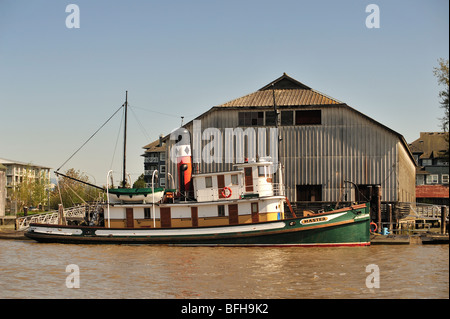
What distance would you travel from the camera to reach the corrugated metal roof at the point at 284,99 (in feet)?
123

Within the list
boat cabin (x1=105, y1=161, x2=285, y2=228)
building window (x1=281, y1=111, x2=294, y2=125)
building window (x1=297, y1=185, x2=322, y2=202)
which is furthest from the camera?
building window (x1=281, y1=111, x2=294, y2=125)

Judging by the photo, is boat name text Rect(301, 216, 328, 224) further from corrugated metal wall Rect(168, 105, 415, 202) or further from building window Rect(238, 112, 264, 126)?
building window Rect(238, 112, 264, 126)

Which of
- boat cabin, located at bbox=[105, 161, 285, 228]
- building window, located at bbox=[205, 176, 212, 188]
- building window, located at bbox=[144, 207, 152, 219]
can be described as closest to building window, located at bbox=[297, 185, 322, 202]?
boat cabin, located at bbox=[105, 161, 285, 228]

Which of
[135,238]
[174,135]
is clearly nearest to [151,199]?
[135,238]

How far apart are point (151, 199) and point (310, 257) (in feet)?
34.7

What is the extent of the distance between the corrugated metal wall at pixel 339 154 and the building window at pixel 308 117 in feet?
1.26

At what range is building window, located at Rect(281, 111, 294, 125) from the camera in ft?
123

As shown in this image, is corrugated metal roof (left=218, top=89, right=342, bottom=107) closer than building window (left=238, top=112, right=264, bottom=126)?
Yes

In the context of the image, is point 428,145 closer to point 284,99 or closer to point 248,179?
point 284,99

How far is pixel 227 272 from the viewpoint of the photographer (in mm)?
21594

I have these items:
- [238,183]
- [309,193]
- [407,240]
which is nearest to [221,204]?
[238,183]

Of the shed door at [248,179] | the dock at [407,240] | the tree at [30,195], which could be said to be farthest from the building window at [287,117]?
the tree at [30,195]

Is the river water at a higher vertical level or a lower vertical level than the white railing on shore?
lower

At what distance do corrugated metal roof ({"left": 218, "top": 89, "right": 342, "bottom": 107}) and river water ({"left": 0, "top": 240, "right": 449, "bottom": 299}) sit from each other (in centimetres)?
1159
